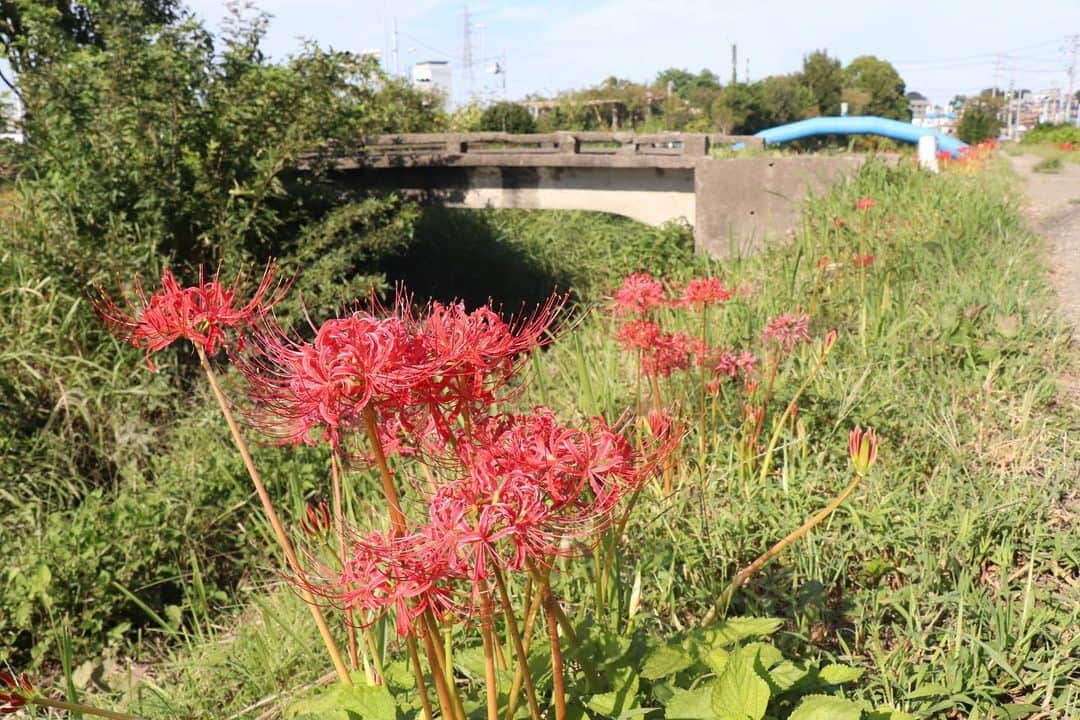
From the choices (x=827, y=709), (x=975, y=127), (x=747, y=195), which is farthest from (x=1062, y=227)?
(x=975, y=127)

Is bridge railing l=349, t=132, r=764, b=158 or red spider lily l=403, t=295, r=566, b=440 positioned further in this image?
bridge railing l=349, t=132, r=764, b=158

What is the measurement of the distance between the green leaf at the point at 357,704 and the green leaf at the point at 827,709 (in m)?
0.69

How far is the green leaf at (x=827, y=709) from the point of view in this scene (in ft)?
4.83

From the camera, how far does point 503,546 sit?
1.30 meters

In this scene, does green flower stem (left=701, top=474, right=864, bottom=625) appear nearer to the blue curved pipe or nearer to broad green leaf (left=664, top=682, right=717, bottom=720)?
broad green leaf (left=664, top=682, right=717, bottom=720)

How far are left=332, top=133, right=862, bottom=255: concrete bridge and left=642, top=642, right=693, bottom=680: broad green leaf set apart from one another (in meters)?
9.65

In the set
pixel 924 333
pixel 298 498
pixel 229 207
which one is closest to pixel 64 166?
pixel 229 207

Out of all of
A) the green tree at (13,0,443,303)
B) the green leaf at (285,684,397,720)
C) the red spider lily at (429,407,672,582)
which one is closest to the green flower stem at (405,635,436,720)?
the green leaf at (285,684,397,720)

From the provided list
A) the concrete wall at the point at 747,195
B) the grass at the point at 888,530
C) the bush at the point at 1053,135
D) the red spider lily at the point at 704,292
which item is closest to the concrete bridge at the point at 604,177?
the concrete wall at the point at 747,195

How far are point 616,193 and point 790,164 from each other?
3.80m

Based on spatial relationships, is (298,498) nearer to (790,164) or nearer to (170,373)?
(170,373)

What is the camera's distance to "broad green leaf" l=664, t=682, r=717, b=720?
146cm

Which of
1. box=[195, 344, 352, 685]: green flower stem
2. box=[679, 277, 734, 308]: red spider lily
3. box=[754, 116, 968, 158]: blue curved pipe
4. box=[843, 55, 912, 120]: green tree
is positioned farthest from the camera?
box=[843, 55, 912, 120]: green tree

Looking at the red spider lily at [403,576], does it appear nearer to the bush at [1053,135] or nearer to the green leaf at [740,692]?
the green leaf at [740,692]
